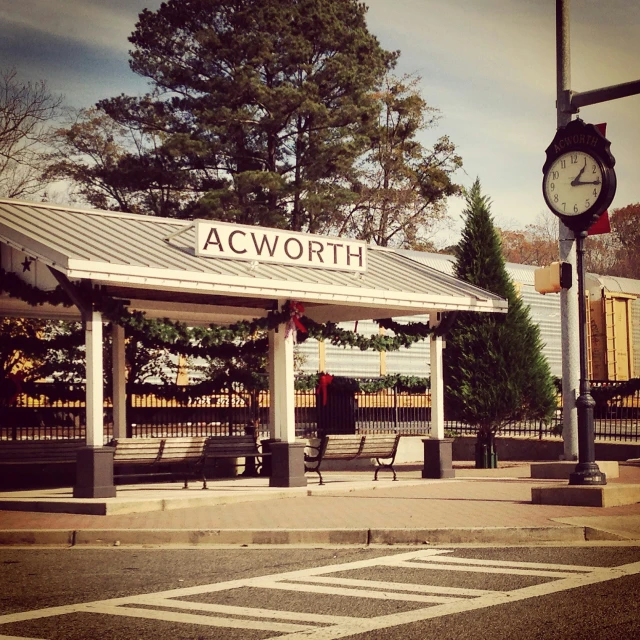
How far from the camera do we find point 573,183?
14.2 m

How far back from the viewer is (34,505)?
14.0m

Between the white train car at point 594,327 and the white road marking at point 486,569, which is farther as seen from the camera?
the white train car at point 594,327

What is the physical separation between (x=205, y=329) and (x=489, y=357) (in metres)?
6.86

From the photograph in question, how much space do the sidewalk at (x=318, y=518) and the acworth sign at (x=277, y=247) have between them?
346 cm

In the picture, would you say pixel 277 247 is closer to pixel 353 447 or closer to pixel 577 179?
pixel 353 447

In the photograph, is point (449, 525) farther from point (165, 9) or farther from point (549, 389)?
point (165, 9)

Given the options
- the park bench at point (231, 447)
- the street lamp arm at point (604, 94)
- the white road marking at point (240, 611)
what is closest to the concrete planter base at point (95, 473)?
the park bench at point (231, 447)

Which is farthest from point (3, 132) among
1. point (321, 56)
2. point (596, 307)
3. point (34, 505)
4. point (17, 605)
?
point (17, 605)

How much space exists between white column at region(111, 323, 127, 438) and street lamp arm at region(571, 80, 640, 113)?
826cm

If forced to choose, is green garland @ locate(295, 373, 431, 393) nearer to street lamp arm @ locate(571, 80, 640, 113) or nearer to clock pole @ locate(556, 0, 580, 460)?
clock pole @ locate(556, 0, 580, 460)

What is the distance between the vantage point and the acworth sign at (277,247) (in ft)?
50.5

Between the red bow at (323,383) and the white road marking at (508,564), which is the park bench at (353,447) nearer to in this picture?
the red bow at (323,383)

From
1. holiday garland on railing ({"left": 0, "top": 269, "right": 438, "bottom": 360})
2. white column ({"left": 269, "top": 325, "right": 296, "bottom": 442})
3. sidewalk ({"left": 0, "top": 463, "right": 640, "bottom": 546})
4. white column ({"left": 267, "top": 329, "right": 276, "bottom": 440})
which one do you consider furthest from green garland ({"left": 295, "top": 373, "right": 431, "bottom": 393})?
sidewalk ({"left": 0, "top": 463, "right": 640, "bottom": 546})

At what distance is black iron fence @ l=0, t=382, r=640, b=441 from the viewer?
1839cm
